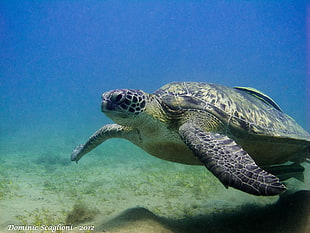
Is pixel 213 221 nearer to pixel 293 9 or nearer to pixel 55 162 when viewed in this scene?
pixel 55 162

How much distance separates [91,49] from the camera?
134125mm

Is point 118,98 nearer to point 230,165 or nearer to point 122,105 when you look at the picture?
point 122,105

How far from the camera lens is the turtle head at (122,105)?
3.11 metres

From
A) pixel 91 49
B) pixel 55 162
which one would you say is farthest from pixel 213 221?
pixel 91 49

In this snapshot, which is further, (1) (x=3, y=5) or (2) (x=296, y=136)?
(1) (x=3, y=5)

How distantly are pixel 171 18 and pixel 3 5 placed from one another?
82092 mm

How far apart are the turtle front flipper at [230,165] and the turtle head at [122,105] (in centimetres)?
93

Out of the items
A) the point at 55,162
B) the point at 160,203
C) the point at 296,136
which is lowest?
the point at 55,162

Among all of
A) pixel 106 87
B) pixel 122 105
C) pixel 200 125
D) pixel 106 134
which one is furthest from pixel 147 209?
pixel 106 87

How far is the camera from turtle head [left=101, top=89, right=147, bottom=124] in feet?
10.2

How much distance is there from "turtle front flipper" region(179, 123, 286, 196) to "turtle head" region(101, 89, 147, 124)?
926 mm

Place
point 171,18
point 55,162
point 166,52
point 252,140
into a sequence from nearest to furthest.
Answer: point 252,140
point 55,162
point 171,18
point 166,52

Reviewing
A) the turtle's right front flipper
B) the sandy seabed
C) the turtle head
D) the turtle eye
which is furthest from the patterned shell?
the sandy seabed

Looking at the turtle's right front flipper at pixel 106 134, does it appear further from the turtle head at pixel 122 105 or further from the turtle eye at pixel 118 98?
the turtle eye at pixel 118 98
